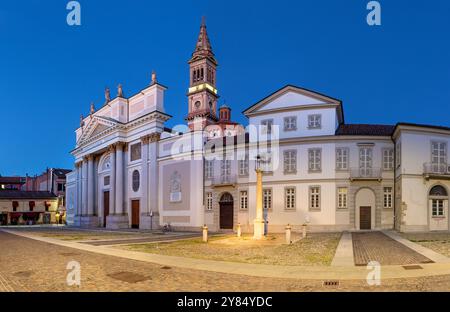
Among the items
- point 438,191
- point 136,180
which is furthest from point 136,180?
point 438,191

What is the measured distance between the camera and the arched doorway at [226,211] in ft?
106

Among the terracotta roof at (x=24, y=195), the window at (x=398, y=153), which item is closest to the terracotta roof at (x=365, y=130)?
the window at (x=398, y=153)

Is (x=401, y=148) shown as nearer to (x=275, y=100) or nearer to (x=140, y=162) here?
(x=275, y=100)

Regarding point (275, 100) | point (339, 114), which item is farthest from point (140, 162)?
point (339, 114)

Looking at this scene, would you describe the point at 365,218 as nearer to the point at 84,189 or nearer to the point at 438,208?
the point at 438,208

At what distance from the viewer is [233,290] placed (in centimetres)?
834

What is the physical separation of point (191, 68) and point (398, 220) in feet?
184

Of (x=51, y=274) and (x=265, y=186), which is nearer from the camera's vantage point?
(x=51, y=274)

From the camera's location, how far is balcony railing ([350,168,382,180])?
2752cm

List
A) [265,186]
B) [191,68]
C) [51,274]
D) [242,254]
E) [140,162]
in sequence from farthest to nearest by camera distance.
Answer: [191,68] < [140,162] < [265,186] < [242,254] < [51,274]

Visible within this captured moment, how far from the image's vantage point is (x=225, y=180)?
32.3 m

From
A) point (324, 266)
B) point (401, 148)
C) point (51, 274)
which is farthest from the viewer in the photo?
point (401, 148)

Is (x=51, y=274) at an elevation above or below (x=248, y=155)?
below

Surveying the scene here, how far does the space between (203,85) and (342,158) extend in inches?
1790
